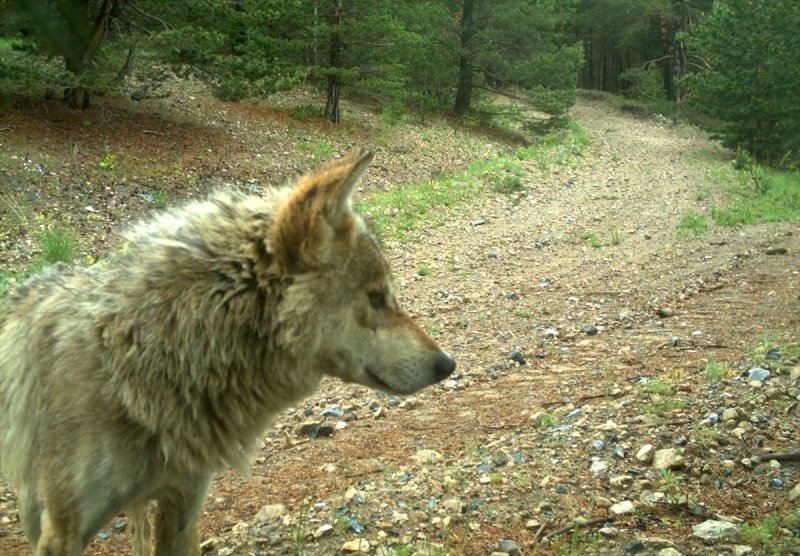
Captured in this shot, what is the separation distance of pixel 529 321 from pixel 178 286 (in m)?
6.02

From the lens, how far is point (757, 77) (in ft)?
78.4

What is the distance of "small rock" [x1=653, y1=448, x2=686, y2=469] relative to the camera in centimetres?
468

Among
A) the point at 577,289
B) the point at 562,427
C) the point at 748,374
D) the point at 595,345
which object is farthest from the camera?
the point at 577,289

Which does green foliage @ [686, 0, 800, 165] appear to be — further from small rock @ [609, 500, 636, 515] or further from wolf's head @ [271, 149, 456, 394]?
wolf's head @ [271, 149, 456, 394]

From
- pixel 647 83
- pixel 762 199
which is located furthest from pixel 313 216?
pixel 647 83

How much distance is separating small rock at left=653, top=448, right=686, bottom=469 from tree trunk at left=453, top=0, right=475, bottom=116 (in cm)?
2483

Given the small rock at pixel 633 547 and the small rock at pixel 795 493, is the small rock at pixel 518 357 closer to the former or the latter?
the small rock at pixel 795 493

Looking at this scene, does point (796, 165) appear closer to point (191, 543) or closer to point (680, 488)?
point (680, 488)

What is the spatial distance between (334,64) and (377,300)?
1888cm

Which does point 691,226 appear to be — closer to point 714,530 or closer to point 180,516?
point 714,530

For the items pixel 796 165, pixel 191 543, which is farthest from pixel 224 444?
pixel 796 165

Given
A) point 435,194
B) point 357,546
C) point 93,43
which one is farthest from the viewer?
point 435,194

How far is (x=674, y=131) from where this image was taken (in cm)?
3678

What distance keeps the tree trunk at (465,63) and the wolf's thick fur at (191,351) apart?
2568 centimetres
